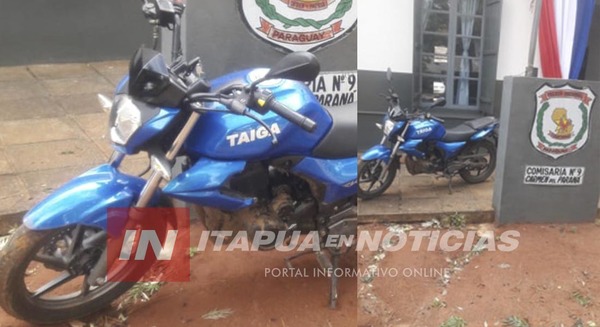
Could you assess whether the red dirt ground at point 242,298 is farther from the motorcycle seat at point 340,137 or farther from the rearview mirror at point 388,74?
the rearview mirror at point 388,74

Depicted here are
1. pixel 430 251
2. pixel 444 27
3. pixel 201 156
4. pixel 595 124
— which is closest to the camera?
pixel 444 27

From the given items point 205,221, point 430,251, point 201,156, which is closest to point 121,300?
point 205,221

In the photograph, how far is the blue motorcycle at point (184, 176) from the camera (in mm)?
1272

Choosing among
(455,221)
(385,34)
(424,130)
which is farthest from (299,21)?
(455,221)

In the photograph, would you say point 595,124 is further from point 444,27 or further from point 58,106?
point 58,106

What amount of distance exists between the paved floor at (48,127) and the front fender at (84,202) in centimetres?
62

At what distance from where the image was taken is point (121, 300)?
1.60 meters

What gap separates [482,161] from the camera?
2027mm

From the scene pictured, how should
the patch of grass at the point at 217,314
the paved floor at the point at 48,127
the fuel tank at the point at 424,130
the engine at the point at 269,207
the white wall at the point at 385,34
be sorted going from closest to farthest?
1. the white wall at the point at 385,34
2. the fuel tank at the point at 424,130
3. the engine at the point at 269,207
4. the patch of grass at the point at 217,314
5. the paved floor at the point at 48,127

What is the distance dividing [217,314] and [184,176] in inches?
18.5

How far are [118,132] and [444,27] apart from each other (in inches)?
33.2

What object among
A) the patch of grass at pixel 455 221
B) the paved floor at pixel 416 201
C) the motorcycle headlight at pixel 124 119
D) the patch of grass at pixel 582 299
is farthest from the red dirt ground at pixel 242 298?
the patch of grass at pixel 582 299

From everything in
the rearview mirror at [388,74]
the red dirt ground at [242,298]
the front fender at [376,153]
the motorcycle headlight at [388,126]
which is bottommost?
the red dirt ground at [242,298]

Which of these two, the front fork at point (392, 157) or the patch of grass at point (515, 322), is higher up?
the front fork at point (392, 157)
